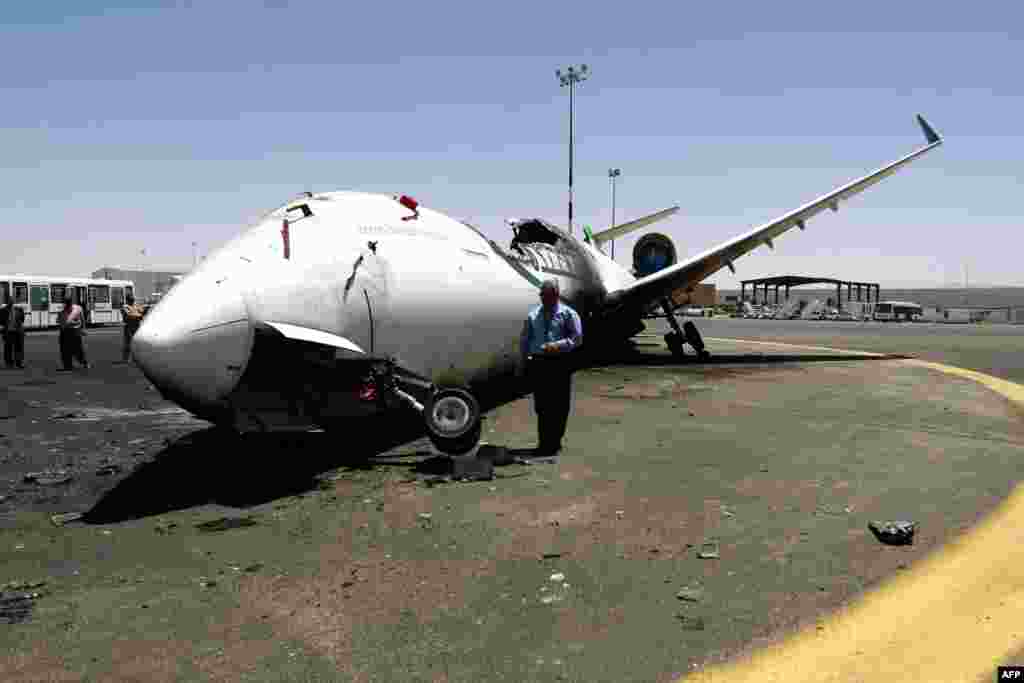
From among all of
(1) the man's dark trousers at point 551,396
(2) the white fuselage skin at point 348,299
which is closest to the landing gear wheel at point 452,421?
(2) the white fuselage skin at point 348,299

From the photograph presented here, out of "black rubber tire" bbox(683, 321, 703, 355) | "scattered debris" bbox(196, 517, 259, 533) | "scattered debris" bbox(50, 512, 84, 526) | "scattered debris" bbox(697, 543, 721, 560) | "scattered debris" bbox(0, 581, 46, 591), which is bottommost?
"scattered debris" bbox(50, 512, 84, 526)

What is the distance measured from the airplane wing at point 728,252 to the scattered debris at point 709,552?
1029 cm

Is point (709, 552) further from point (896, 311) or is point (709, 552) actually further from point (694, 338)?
point (896, 311)

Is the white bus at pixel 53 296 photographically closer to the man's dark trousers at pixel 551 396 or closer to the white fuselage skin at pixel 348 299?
the white fuselage skin at pixel 348 299

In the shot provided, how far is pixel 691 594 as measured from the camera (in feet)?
12.4

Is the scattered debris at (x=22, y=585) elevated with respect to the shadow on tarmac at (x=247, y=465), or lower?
lower

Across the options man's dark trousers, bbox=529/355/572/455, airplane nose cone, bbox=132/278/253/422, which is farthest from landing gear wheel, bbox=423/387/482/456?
airplane nose cone, bbox=132/278/253/422

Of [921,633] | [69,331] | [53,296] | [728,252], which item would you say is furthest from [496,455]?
[53,296]

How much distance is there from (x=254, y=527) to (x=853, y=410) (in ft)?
27.0

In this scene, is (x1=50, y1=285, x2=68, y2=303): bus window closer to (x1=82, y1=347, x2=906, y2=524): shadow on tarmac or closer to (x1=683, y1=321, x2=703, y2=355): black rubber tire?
(x1=683, y1=321, x2=703, y2=355): black rubber tire

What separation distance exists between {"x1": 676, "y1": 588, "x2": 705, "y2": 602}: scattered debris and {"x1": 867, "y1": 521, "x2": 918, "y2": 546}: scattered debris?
5.12 feet

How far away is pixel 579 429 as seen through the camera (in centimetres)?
862

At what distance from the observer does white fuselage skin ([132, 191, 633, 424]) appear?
5.71 metres

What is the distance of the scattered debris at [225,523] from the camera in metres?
5.14
